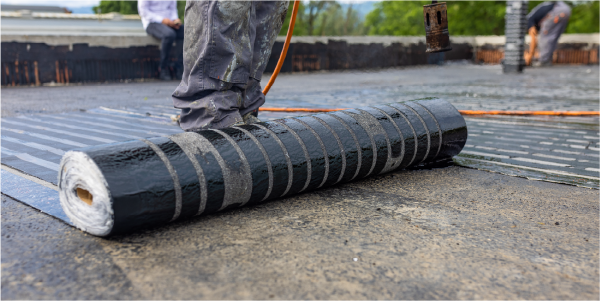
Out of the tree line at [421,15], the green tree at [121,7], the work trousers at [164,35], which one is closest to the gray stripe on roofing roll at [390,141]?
the work trousers at [164,35]

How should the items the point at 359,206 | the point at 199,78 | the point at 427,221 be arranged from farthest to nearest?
the point at 199,78
the point at 359,206
the point at 427,221

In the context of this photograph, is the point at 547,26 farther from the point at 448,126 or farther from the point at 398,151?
the point at 398,151

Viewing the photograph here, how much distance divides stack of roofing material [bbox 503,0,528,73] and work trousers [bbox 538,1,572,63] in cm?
352

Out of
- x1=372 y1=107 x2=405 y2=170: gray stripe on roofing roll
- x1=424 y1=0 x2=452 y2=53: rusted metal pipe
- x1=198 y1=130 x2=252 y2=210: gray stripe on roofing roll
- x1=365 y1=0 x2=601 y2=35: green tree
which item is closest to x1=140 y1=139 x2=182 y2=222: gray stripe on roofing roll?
x1=198 y1=130 x2=252 y2=210: gray stripe on roofing roll

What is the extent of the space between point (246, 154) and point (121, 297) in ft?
2.79

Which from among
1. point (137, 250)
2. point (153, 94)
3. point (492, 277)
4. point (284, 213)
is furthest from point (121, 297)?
point (153, 94)

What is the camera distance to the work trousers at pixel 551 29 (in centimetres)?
1546

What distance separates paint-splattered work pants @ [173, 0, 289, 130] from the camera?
2.54 meters

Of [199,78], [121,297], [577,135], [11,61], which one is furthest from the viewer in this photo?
[11,61]

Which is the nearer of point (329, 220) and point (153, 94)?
point (329, 220)

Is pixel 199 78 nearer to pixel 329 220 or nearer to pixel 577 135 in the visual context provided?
pixel 329 220

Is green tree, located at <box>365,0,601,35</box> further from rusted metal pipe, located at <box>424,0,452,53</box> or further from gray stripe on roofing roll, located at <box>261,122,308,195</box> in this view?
gray stripe on roofing roll, located at <box>261,122,308,195</box>

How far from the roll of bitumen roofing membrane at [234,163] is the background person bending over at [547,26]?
48.8ft

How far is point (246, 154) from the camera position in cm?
211
